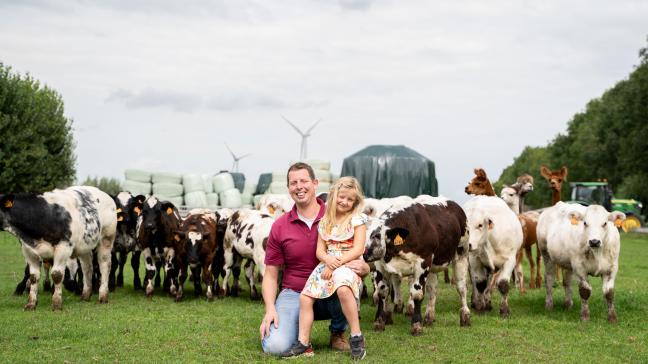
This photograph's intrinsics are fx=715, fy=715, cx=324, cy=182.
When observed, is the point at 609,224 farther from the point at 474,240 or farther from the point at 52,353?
the point at 52,353

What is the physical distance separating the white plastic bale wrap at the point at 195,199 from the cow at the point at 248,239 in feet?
94.2

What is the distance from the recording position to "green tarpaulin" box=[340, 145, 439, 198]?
49156 mm

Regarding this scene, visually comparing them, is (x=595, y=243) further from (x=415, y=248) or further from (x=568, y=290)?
(x=415, y=248)

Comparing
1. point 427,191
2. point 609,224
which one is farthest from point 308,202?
point 427,191

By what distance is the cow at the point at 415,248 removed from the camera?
32.3 ft

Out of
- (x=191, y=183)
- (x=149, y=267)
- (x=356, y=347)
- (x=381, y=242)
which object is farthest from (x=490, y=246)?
(x=191, y=183)

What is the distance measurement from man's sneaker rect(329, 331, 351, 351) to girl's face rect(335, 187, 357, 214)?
1.66 m

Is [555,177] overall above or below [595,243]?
above

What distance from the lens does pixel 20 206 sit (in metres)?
12.4

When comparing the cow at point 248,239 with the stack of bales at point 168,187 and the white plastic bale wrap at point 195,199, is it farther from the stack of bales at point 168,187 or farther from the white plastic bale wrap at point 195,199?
the stack of bales at point 168,187

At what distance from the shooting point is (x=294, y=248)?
8.49 metres

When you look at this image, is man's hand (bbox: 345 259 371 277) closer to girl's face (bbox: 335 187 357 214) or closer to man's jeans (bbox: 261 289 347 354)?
man's jeans (bbox: 261 289 347 354)

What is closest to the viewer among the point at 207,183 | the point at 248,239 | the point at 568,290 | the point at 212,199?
the point at 568,290

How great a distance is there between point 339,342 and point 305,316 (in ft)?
2.93
